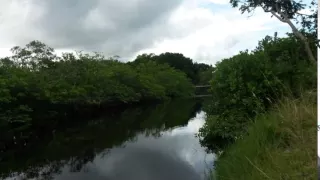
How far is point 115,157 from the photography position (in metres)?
16.3

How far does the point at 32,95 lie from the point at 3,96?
12.5 ft

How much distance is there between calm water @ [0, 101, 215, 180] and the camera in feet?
43.1

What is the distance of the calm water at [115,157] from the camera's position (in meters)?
13.1

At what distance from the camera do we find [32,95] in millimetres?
23047

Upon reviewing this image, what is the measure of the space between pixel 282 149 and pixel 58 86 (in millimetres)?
24195

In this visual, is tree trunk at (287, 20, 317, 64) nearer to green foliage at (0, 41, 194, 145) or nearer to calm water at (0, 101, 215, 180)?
calm water at (0, 101, 215, 180)

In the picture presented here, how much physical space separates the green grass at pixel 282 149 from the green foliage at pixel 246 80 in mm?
4593

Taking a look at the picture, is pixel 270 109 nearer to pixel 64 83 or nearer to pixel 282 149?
pixel 282 149

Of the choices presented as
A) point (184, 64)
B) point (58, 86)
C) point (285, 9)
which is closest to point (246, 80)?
point (285, 9)

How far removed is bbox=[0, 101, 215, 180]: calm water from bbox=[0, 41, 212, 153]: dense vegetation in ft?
7.42

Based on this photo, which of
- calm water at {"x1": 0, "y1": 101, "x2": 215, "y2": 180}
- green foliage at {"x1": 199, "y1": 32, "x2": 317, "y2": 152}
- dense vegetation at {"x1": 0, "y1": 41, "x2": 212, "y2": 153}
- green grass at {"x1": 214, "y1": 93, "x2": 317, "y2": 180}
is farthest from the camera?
dense vegetation at {"x1": 0, "y1": 41, "x2": 212, "y2": 153}

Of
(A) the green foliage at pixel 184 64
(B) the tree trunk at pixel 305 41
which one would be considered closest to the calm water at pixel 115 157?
(B) the tree trunk at pixel 305 41

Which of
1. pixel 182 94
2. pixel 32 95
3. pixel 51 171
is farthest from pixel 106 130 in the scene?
pixel 182 94

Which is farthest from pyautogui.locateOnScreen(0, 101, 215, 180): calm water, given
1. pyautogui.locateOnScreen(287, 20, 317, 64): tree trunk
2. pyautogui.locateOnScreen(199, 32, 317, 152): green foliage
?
pyautogui.locateOnScreen(287, 20, 317, 64): tree trunk
